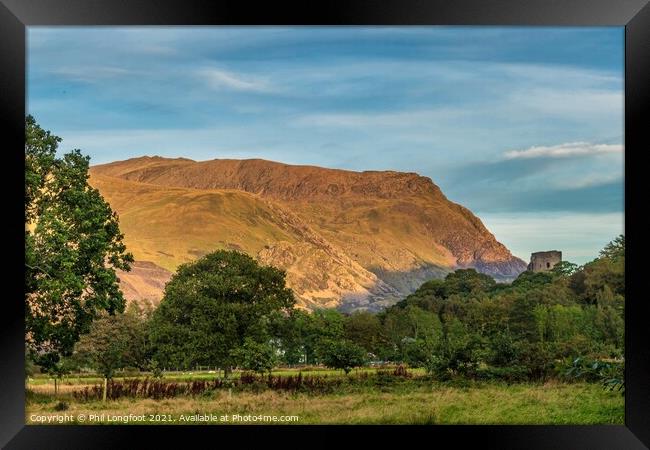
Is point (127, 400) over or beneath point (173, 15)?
beneath

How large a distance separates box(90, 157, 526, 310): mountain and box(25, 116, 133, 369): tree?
243 mm

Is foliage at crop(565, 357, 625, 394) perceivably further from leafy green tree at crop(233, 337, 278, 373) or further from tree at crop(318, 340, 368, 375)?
leafy green tree at crop(233, 337, 278, 373)

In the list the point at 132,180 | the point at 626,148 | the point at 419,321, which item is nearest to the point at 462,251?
the point at 419,321

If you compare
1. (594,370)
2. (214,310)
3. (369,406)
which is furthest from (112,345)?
(594,370)

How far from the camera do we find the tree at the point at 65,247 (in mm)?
7602

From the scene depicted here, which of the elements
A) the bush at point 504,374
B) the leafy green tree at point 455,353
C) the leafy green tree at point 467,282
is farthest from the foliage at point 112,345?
the bush at point 504,374

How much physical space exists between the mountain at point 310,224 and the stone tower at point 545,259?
0.40ft

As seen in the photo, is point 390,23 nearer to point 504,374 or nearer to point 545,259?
point 545,259

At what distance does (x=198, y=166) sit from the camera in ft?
27.6

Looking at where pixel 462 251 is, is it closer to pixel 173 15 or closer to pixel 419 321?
pixel 419 321

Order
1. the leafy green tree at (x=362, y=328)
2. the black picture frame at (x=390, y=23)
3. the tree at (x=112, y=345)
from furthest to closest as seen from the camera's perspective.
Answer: the leafy green tree at (x=362, y=328) → the tree at (x=112, y=345) → the black picture frame at (x=390, y=23)

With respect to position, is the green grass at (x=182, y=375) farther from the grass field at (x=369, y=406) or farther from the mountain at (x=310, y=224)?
the mountain at (x=310, y=224)

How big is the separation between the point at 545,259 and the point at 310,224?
258 centimetres

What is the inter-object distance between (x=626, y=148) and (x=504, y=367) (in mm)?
3109
